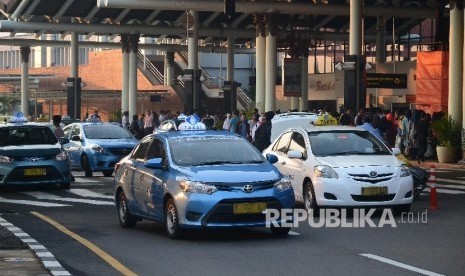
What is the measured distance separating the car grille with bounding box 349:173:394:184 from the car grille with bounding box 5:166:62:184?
10.3m

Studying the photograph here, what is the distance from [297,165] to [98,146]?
13.5 metres

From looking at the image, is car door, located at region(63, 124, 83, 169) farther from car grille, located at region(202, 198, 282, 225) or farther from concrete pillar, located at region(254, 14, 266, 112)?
concrete pillar, located at region(254, 14, 266, 112)

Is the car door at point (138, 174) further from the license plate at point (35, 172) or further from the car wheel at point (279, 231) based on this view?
the license plate at point (35, 172)

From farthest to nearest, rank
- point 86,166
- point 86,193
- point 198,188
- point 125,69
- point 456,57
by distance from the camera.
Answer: point 125,69
point 456,57
point 86,166
point 86,193
point 198,188

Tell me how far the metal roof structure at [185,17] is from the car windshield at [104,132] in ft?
60.1

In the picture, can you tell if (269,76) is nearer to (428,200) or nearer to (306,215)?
(428,200)

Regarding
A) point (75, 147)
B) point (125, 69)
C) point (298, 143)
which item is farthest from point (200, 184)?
point (125, 69)

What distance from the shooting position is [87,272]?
1388cm

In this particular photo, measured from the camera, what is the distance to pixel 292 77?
6069 centimetres

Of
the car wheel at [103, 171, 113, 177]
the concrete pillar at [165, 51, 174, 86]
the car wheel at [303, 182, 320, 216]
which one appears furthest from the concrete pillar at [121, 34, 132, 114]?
the car wheel at [303, 182, 320, 216]

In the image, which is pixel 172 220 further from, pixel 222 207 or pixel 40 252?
pixel 40 252

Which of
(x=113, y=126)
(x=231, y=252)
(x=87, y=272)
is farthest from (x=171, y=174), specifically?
(x=113, y=126)

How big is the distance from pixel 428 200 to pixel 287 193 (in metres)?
7.94

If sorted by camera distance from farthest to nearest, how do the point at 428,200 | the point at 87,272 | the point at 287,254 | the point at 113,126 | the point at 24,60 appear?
the point at 24,60 < the point at 113,126 < the point at 428,200 < the point at 287,254 < the point at 87,272
